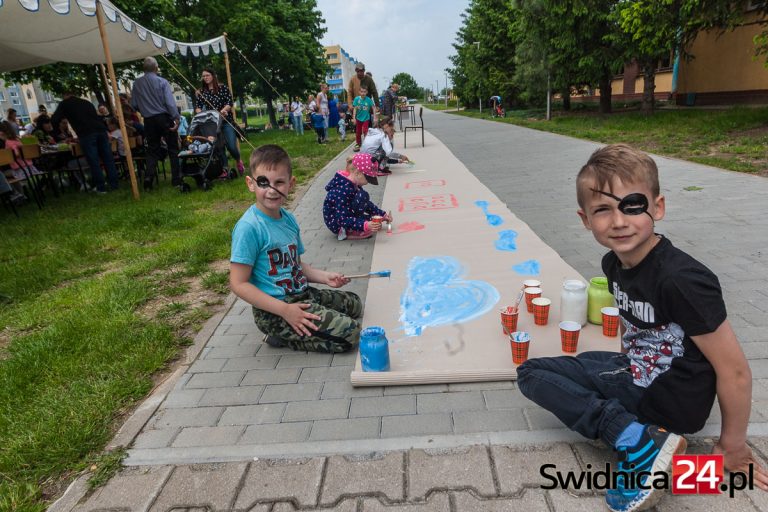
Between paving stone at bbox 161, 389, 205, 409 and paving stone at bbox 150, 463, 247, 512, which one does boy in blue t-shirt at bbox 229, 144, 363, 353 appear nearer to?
paving stone at bbox 161, 389, 205, 409

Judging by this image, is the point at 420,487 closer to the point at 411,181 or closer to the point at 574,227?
the point at 574,227

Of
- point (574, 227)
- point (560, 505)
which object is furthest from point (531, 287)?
point (574, 227)

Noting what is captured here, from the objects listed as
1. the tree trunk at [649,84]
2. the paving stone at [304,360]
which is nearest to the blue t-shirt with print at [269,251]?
the paving stone at [304,360]

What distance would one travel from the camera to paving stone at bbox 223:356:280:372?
2.56 m

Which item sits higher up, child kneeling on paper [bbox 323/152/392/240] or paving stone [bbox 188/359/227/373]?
child kneeling on paper [bbox 323/152/392/240]

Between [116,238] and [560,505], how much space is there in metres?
5.26

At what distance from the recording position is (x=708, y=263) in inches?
138

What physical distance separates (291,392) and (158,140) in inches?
274

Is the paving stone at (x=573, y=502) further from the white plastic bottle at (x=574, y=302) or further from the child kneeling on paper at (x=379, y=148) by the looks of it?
the child kneeling on paper at (x=379, y=148)

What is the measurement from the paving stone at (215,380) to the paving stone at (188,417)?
7.9 inches

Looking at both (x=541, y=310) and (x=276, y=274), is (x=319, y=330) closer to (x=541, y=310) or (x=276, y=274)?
(x=276, y=274)

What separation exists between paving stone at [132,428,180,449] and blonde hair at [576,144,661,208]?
77.6 inches

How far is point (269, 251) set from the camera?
257cm

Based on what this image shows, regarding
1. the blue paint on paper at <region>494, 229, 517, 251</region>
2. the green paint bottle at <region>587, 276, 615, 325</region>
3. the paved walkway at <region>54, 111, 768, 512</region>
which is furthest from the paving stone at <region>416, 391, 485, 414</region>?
the blue paint on paper at <region>494, 229, 517, 251</region>
